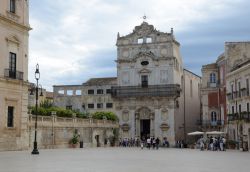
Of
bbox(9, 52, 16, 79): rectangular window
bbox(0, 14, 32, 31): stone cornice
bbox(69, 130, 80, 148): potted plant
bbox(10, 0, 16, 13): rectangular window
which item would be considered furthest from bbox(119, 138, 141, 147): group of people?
bbox(10, 0, 16, 13): rectangular window

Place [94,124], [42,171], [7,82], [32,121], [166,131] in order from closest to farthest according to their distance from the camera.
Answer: [42,171] < [7,82] < [32,121] < [94,124] < [166,131]

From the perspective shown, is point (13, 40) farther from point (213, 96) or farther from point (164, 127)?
point (164, 127)

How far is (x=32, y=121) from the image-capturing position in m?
37.4

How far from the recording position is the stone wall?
38.9m

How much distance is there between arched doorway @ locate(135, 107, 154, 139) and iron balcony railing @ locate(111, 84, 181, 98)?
2402 mm

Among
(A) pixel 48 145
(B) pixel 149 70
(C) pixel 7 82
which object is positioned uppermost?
(B) pixel 149 70

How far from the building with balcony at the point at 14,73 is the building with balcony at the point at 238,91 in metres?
20.9

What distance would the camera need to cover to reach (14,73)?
3312 cm

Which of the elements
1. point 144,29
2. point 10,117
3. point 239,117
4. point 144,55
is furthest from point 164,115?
point 10,117

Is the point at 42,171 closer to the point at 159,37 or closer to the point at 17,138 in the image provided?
the point at 17,138

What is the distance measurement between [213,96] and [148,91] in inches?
429

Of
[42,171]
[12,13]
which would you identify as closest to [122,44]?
[12,13]

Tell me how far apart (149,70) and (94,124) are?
16.3m

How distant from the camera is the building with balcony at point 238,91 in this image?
4456 cm
